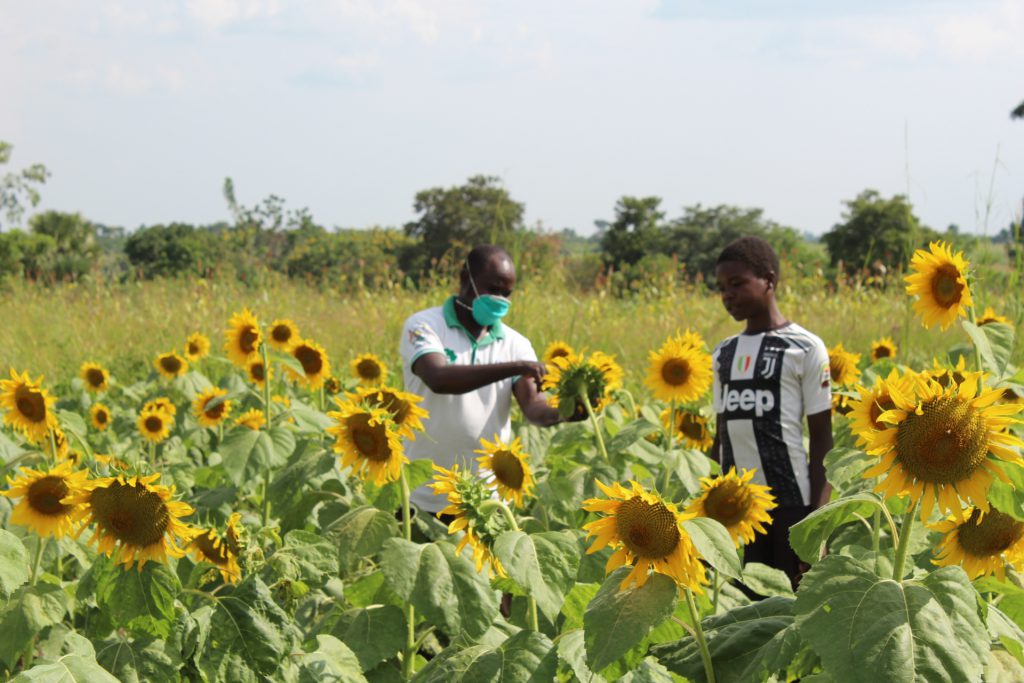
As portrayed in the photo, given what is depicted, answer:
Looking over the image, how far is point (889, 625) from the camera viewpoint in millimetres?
1271

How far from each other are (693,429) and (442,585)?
81.0 inches

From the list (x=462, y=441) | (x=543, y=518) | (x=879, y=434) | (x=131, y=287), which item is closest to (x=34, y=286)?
(x=131, y=287)

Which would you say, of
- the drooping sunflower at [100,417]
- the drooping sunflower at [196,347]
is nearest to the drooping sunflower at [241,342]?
the drooping sunflower at [100,417]

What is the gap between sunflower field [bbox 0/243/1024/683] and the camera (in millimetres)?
1346

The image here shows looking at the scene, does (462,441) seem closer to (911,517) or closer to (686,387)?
(686,387)

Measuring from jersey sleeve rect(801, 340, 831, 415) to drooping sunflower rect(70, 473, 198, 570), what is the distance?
2.04 metres

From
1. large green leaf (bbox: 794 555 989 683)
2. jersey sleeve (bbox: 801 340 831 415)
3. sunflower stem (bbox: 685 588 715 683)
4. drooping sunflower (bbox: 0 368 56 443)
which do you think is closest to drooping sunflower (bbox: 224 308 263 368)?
drooping sunflower (bbox: 0 368 56 443)

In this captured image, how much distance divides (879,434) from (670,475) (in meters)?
1.54

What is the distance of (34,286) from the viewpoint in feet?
44.2

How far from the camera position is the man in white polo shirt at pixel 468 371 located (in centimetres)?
321

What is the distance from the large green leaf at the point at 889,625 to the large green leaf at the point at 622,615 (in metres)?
0.20

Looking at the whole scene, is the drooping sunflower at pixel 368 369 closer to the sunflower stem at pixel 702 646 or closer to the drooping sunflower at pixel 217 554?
the drooping sunflower at pixel 217 554

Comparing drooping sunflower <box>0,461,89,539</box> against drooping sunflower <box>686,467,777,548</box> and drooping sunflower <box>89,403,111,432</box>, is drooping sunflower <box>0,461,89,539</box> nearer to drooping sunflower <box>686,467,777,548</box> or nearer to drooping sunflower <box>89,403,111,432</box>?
drooping sunflower <box>686,467,777,548</box>

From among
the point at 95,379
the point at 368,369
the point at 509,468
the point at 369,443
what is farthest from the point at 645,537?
the point at 95,379
